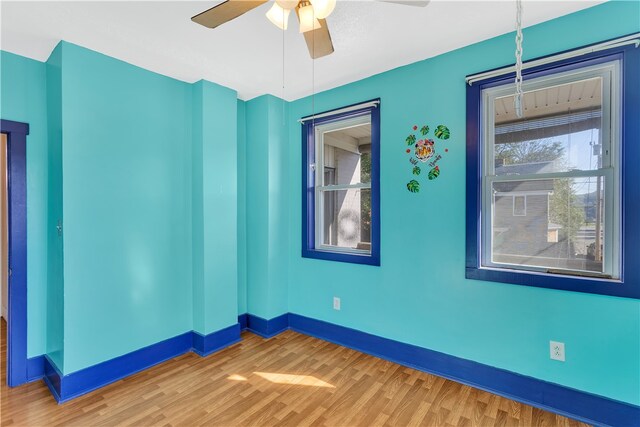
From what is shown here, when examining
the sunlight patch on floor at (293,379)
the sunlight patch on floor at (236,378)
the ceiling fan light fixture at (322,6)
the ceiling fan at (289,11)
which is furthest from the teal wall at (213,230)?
the ceiling fan light fixture at (322,6)

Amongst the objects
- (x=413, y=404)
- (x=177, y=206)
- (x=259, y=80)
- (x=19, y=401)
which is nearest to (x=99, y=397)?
(x=19, y=401)

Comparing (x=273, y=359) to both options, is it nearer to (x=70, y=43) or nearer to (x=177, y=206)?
(x=177, y=206)

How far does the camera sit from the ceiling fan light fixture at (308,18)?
1.49 m

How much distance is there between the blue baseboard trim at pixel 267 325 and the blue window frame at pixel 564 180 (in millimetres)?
2005

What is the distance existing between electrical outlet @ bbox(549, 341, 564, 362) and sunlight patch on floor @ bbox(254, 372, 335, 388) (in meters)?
1.53

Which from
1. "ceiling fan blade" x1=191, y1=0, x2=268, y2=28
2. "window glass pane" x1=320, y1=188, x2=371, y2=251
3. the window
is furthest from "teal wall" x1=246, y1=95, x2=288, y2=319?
the window

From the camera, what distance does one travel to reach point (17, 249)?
2262 millimetres

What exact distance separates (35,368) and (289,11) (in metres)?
3.15

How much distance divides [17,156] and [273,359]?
255 centimetres

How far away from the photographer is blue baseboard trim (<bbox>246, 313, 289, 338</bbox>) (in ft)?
10.5

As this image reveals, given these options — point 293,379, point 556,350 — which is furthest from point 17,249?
point 556,350

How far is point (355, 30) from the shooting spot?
2.09 meters

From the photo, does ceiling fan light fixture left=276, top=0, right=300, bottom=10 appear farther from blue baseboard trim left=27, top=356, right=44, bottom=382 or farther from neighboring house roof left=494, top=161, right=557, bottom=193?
blue baseboard trim left=27, top=356, right=44, bottom=382

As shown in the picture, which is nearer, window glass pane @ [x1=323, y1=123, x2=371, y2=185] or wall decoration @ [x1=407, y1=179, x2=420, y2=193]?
wall decoration @ [x1=407, y1=179, x2=420, y2=193]
